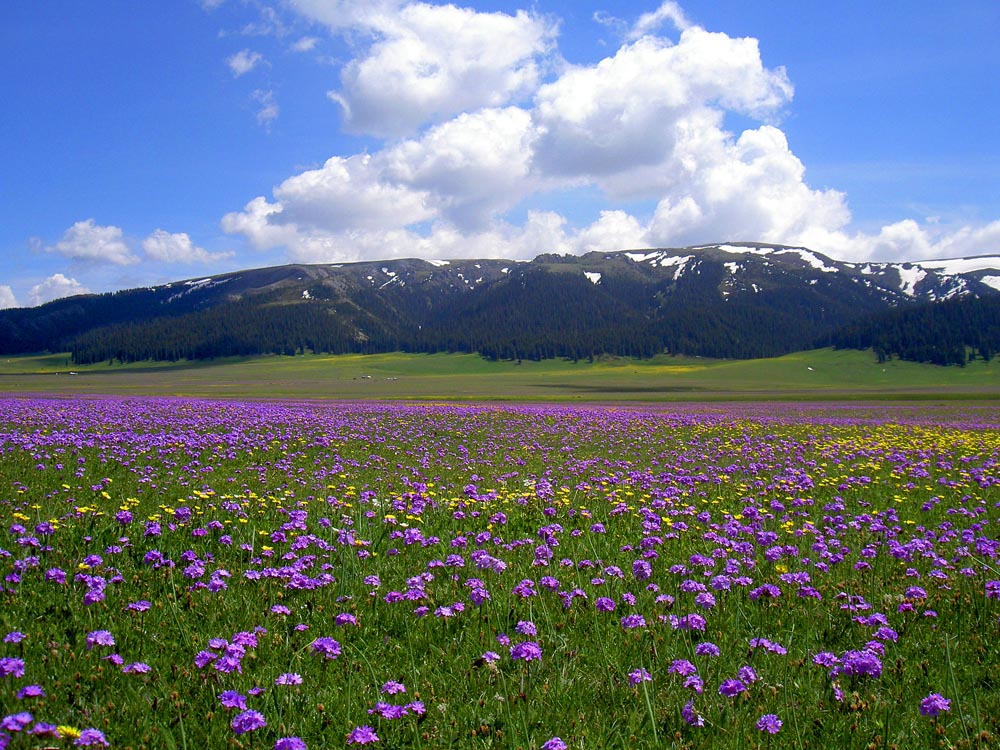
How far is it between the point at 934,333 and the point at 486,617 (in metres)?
179

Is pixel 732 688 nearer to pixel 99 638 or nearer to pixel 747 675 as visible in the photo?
pixel 747 675

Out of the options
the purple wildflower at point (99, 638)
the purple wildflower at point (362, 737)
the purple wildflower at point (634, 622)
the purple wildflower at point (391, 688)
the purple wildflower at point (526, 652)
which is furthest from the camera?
the purple wildflower at point (634, 622)

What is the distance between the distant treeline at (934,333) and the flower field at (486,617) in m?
159

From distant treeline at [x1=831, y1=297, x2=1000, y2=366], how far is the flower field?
159 m

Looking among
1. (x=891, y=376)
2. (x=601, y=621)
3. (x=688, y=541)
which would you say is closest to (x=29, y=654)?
(x=601, y=621)

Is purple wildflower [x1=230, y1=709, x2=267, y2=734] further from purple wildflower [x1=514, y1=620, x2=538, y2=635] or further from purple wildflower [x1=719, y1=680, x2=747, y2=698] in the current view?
purple wildflower [x1=719, y1=680, x2=747, y2=698]

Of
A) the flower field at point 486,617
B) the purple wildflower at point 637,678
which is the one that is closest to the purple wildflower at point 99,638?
the flower field at point 486,617

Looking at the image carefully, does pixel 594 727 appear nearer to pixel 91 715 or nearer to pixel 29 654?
pixel 91 715

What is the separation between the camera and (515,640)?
4512mm

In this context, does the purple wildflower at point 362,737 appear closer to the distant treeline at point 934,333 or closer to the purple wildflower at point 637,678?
the purple wildflower at point 637,678

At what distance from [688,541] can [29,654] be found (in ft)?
20.5

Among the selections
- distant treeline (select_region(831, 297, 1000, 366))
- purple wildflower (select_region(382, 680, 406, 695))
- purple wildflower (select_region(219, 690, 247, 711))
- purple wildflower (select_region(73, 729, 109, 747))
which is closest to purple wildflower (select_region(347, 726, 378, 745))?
purple wildflower (select_region(382, 680, 406, 695))

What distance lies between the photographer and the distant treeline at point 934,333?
5468 inches

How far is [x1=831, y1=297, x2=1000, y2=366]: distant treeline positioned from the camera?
13888 cm
